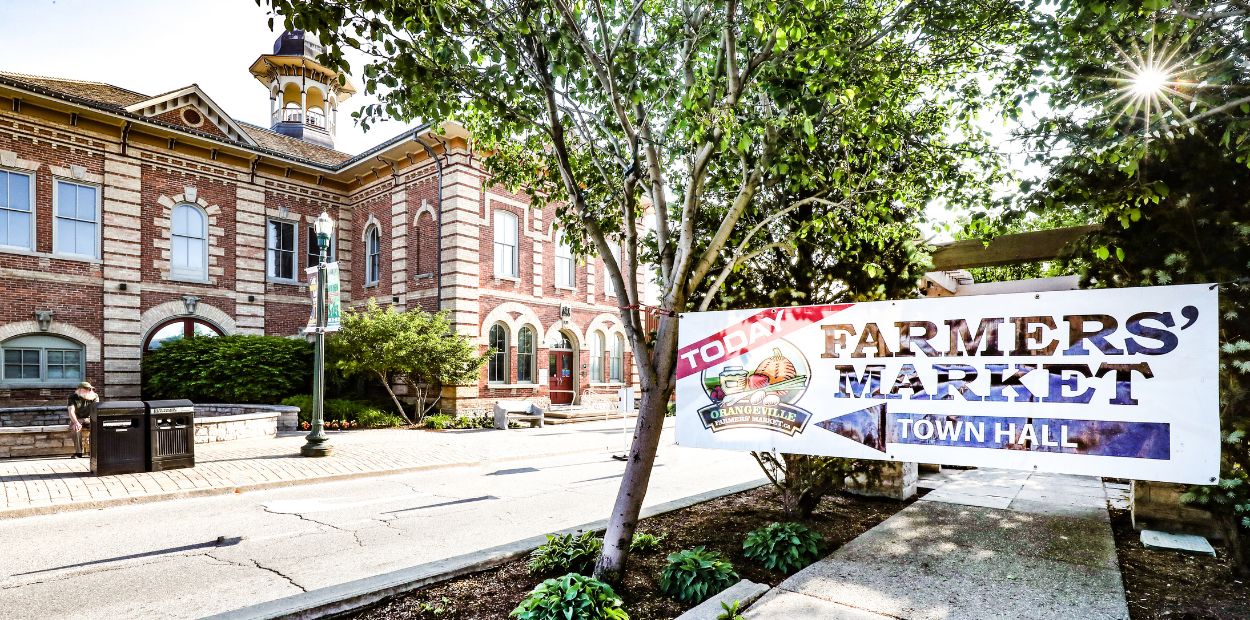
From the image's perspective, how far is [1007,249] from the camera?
888 centimetres

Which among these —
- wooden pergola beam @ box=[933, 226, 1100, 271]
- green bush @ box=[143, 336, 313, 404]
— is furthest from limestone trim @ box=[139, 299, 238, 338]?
wooden pergola beam @ box=[933, 226, 1100, 271]

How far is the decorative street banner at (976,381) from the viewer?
3832 millimetres

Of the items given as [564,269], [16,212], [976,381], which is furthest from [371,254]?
[976,381]

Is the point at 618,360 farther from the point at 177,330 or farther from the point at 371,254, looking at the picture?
the point at 177,330

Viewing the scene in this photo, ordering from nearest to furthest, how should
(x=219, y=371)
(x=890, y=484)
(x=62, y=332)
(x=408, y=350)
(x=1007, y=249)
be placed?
(x=890, y=484) < (x=1007, y=249) < (x=62, y=332) < (x=408, y=350) < (x=219, y=371)

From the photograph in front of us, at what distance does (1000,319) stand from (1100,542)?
342 centimetres

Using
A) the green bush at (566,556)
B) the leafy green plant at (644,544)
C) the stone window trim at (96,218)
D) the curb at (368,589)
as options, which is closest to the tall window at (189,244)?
the stone window trim at (96,218)

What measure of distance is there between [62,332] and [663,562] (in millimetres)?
20509

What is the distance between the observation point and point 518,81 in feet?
18.5

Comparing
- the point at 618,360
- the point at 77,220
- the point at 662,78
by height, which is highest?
the point at 77,220

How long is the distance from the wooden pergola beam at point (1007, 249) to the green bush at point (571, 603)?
677 cm

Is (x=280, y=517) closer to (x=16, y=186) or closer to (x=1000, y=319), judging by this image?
(x=1000, y=319)

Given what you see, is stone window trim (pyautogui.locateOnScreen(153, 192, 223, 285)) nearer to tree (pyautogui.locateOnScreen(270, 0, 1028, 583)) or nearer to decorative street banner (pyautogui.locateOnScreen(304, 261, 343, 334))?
decorative street banner (pyautogui.locateOnScreen(304, 261, 343, 334))

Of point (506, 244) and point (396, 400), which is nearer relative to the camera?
point (396, 400)
